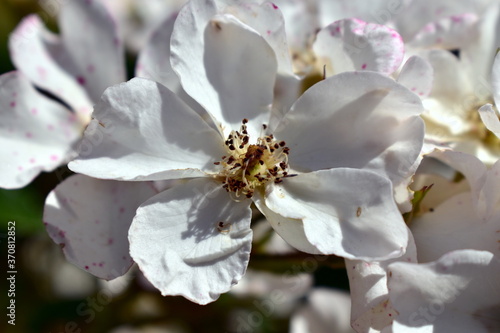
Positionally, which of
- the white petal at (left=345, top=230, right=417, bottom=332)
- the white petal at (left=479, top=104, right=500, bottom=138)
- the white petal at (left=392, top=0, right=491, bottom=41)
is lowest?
the white petal at (left=345, top=230, right=417, bottom=332)

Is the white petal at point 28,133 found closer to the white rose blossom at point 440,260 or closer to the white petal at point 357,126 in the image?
the white petal at point 357,126

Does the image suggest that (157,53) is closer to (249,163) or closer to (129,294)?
(249,163)

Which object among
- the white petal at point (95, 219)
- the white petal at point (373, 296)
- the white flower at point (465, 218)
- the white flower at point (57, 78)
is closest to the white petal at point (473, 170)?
the white flower at point (465, 218)

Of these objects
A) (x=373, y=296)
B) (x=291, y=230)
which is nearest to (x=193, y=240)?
(x=291, y=230)

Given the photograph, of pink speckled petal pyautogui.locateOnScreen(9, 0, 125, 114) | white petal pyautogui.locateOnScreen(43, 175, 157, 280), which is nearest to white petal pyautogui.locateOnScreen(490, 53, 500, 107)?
white petal pyautogui.locateOnScreen(43, 175, 157, 280)

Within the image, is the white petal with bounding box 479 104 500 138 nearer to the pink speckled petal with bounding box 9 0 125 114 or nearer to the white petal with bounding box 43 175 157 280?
the white petal with bounding box 43 175 157 280

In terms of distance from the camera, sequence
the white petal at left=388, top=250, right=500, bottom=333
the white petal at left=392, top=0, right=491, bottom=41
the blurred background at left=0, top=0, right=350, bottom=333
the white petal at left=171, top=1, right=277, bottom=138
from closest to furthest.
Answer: the white petal at left=388, top=250, right=500, bottom=333, the white petal at left=171, top=1, right=277, bottom=138, the white petal at left=392, top=0, right=491, bottom=41, the blurred background at left=0, top=0, right=350, bottom=333

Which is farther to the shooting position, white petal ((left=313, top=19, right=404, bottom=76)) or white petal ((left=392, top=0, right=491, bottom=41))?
white petal ((left=392, top=0, right=491, bottom=41))
